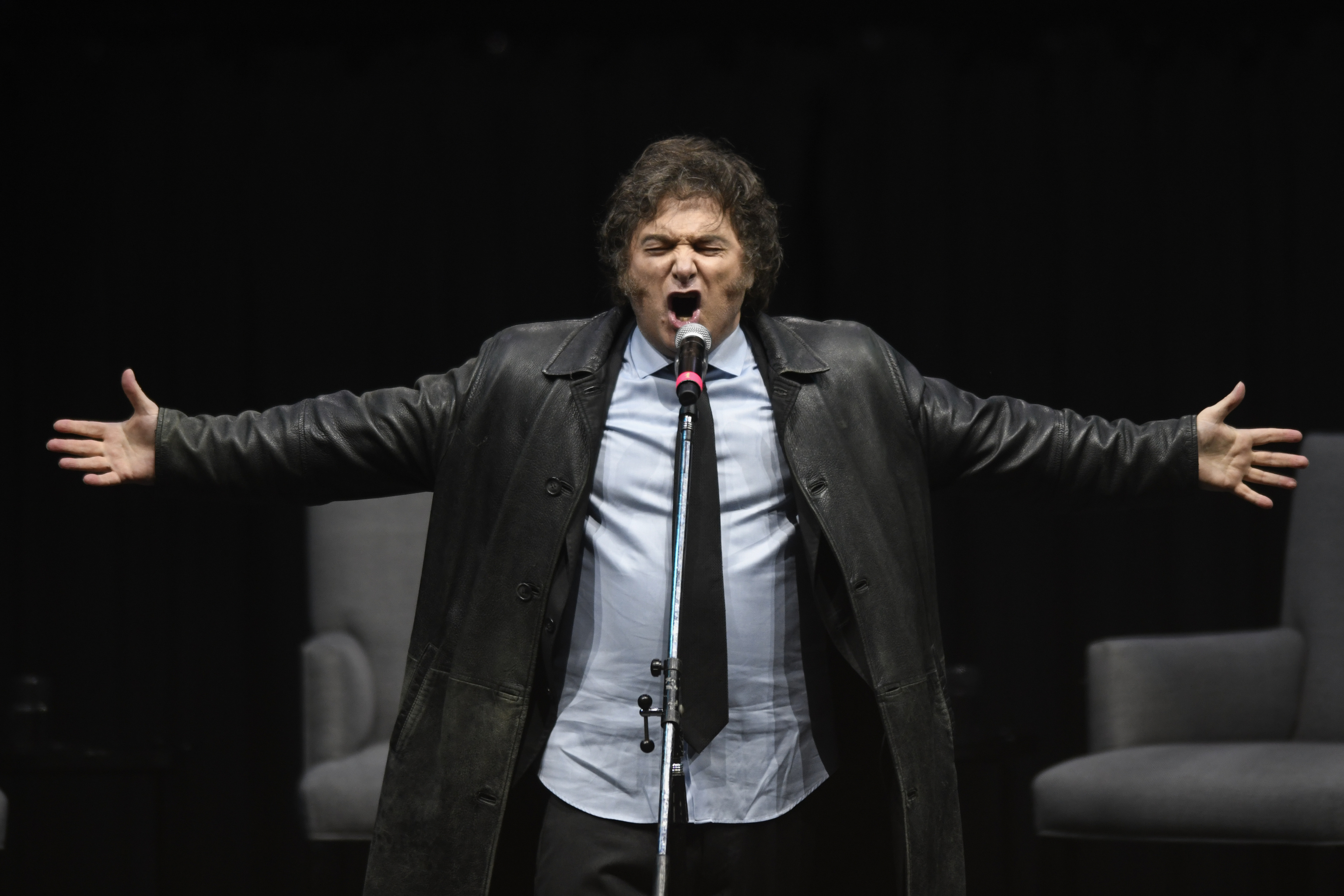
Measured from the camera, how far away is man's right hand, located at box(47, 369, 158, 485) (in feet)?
6.47

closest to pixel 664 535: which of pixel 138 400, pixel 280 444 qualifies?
pixel 280 444

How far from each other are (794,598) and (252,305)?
2.58m

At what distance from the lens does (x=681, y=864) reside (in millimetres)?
1845

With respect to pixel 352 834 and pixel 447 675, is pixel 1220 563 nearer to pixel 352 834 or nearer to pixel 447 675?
pixel 352 834

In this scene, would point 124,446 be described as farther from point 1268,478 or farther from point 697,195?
point 1268,478

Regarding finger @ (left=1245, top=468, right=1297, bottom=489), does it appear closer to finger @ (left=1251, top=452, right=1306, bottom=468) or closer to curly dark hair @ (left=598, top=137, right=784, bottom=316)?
finger @ (left=1251, top=452, right=1306, bottom=468)

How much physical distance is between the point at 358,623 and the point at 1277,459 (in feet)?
6.70

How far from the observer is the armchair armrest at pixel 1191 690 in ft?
9.41

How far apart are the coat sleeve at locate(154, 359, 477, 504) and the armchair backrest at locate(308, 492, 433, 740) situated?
131cm

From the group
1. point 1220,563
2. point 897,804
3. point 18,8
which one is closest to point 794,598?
point 897,804

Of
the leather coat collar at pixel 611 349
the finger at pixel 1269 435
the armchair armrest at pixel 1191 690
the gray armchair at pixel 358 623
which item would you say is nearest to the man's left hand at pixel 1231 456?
the finger at pixel 1269 435

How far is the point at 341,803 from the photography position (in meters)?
2.82

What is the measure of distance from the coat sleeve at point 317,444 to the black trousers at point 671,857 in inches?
20.4

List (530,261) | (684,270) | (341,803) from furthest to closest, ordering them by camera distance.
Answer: (530,261)
(341,803)
(684,270)
